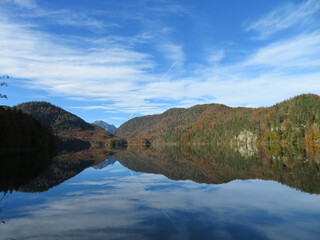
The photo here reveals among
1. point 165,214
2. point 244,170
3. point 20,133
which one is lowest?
point 165,214

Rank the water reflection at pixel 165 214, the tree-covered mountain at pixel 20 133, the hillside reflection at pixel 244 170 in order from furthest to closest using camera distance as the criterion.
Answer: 1. the tree-covered mountain at pixel 20 133
2. the hillside reflection at pixel 244 170
3. the water reflection at pixel 165 214

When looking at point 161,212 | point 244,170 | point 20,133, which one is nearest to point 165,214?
point 161,212

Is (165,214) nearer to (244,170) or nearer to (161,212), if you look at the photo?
(161,212)

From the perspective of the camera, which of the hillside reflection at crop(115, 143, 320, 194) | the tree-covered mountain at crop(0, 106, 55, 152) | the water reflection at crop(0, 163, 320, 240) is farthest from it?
the tree-covered mountain at crop(0, 106, 55, 152)

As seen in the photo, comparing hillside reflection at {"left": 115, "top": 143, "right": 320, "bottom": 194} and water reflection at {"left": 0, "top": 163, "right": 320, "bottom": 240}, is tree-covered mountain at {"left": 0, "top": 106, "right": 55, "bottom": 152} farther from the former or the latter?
water reflection at {"left": 0, "top": 163, "right": 320, "bottom": 240}

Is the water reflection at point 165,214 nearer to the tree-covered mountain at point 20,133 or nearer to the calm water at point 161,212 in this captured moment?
the calm water at point 161,212

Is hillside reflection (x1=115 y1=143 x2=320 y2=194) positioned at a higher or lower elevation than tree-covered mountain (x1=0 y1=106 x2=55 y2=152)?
lower

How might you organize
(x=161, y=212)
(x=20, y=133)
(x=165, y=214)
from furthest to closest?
(x=20, y=133)
(x=161, y=212)
(x=165, y=214)

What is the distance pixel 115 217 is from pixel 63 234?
386 cm

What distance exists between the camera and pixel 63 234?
529 inches

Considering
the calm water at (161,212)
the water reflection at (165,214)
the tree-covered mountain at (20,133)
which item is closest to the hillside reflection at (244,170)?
the calm water at (161,212)

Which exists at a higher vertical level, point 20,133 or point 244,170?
point 20,133

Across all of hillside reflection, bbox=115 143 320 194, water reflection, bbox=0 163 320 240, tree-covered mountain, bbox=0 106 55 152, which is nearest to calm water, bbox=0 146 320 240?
water reflection, bbox=0 163 320 240

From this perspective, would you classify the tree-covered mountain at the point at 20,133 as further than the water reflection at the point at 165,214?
Yes
